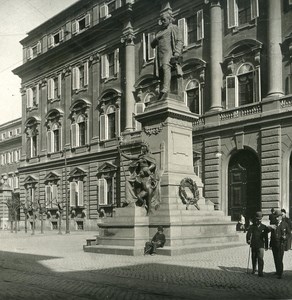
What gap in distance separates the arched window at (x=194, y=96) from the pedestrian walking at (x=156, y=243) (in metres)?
17.9

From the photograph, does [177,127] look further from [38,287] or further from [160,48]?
[38,287]

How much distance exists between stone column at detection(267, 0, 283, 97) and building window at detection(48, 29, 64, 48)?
2409cm

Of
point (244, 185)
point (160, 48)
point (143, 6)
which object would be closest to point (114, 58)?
point (143, 6)

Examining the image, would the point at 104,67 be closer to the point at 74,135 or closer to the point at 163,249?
the point at 74,135

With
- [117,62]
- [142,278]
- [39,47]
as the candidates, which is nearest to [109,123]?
[117,62]

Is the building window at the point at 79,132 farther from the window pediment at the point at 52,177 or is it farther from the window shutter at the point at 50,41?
the window shutter at the point at 50,41

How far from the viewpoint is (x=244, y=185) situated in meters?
30.7

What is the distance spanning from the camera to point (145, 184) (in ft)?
58.5

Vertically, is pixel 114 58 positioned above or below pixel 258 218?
above

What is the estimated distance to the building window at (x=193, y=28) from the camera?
33.6 m

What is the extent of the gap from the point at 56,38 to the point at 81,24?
4.28 meters

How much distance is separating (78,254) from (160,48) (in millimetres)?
8293

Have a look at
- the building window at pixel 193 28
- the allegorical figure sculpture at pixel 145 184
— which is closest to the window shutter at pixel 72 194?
the building window at pixel 193 28

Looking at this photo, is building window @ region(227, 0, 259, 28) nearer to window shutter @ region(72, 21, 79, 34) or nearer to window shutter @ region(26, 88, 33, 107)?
window shutter @ region(72, 21, 79, 34)
